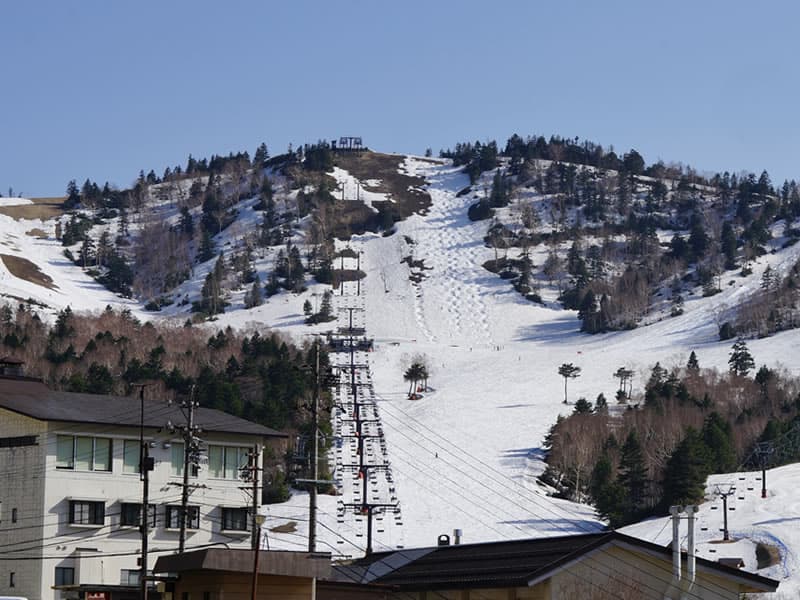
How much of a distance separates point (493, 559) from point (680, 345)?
447 feet

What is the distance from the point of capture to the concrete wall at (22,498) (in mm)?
54250

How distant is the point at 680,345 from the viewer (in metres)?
178

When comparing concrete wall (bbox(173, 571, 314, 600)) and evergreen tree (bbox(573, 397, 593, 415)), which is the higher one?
evergreen tree (bbox(573, 397, 593, 415))

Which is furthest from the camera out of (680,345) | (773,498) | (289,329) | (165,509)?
(289,329)

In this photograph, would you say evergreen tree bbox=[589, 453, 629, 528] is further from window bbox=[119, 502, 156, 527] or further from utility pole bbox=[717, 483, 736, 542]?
window bbox=[119, 502, 156, 527]

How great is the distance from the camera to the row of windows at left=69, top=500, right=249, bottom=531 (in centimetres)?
5650

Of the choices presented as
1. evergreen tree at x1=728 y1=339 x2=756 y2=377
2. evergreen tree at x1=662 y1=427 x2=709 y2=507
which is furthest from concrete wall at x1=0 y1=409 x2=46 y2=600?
evergreen tree at x1=728 y1=339 x2=756 y2=377

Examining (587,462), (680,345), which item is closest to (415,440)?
(587,462)

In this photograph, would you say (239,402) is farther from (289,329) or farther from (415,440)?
(289,329)

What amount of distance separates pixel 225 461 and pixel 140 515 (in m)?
4.99

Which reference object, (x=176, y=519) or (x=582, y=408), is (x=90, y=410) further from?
(x=582, y=408)

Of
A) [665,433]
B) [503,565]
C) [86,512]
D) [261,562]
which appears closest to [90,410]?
[86,512]

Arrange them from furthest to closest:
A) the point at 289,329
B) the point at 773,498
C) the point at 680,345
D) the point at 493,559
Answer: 1. the point at 289,329
2. the point at 680,345
3. the point at 773,498
4. the point at 493,559

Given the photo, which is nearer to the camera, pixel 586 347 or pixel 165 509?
pixel 165 509
